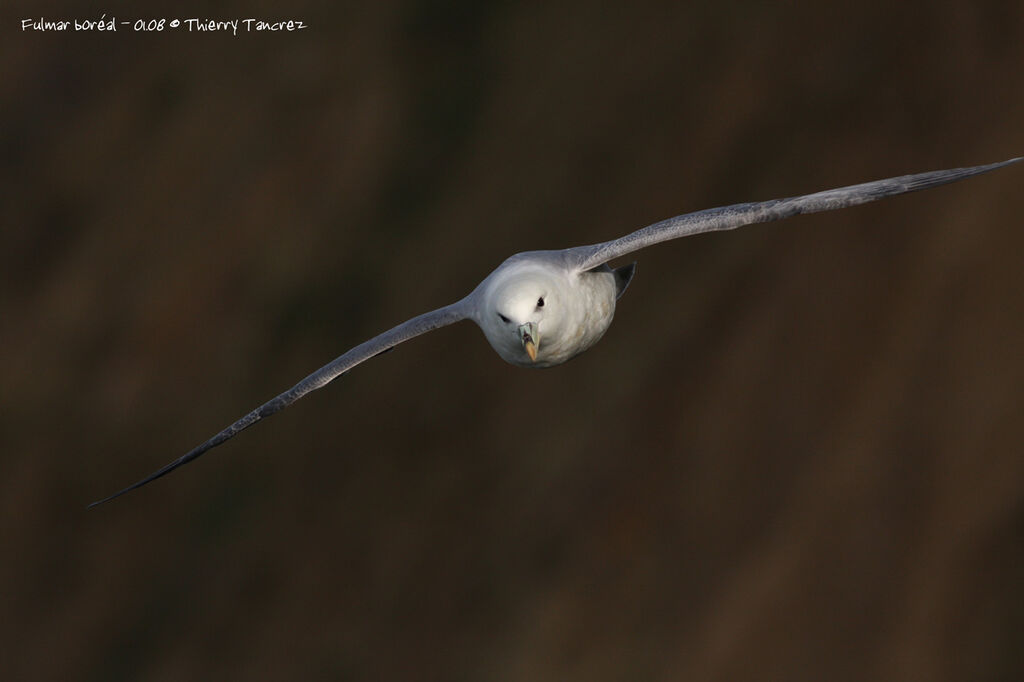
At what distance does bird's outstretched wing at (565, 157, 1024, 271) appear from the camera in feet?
13.5

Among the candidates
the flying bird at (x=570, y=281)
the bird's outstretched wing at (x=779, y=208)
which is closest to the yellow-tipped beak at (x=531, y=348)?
the flying bird at (x=570, y=281)

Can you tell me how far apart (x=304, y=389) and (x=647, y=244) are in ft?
5.22

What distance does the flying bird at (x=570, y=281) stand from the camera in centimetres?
399

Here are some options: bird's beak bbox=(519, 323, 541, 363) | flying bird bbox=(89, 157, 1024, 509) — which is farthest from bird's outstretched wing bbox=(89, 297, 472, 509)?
bird's beak bbox=(519, 323, 541, 363)

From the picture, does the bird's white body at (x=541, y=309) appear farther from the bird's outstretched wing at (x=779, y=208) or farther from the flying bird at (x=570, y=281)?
the bird's outstretched wing at (x=779, y=208)

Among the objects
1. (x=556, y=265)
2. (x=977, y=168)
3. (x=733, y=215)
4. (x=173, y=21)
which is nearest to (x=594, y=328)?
(x=556, y=265)

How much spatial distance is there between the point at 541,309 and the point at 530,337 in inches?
4.8

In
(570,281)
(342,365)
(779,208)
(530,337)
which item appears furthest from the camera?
(342,365)

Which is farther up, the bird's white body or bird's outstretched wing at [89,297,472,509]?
bird's outstretched wing at [89,297,472,509]

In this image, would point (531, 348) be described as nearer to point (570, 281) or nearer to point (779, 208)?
point (570, 281)

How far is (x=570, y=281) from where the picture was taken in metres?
4.26

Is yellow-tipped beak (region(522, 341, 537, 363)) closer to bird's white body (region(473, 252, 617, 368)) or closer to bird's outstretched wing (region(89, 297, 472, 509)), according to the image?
bird's white body (region(473, 252, 617, 368))

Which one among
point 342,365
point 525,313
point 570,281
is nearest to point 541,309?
point 525,313

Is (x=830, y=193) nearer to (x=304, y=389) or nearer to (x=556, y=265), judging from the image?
(x=556, y=265)
